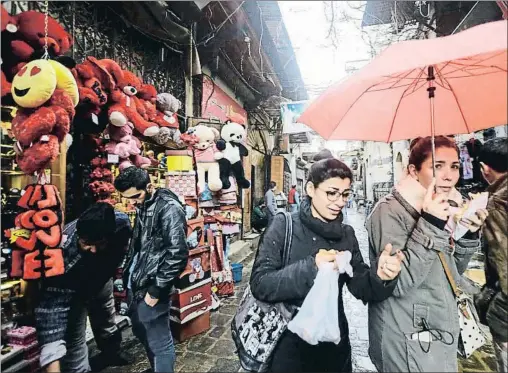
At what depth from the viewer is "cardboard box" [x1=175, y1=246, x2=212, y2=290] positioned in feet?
12.0

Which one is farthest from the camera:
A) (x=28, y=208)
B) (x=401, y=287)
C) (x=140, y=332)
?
(x=140, y=332)

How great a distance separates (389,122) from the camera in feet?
7.33

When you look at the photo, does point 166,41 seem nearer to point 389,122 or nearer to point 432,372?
point 389,122

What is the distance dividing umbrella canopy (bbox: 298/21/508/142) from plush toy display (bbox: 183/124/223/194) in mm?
2918

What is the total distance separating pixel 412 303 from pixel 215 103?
6652mm

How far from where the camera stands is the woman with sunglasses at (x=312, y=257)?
5.46 ft

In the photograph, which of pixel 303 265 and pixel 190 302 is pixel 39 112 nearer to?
pixel 303 265

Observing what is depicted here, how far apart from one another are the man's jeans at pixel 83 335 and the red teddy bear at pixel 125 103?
1688mm

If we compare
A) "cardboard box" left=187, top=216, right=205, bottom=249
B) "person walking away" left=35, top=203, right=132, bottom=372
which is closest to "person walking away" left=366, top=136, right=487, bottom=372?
"person walking away" left=35, top=203, right=132, bottom=372

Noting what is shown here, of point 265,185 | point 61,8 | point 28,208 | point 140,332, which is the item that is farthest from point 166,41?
point 265,185

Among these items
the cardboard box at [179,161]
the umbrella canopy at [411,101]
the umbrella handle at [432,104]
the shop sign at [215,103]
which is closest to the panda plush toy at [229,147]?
the shop sign at [215,103]

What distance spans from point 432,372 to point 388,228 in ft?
2.50

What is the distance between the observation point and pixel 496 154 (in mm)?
1757

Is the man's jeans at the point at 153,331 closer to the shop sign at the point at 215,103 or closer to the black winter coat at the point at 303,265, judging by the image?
the black winter coat at the point at 303,265
